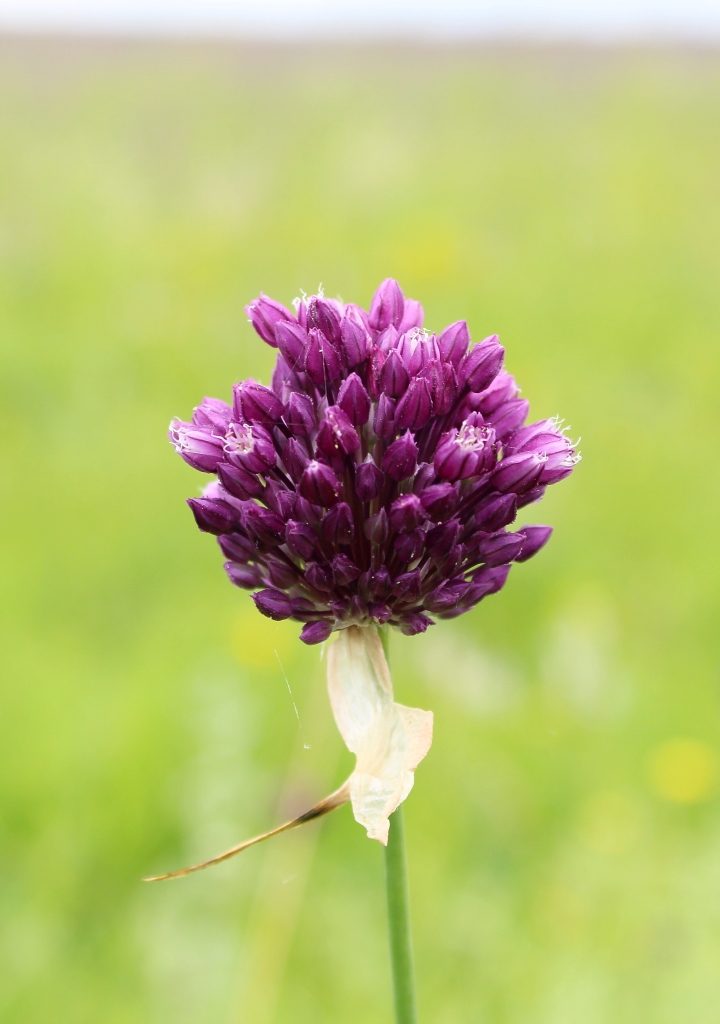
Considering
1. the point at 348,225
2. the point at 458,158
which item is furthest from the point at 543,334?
the point at 458,158

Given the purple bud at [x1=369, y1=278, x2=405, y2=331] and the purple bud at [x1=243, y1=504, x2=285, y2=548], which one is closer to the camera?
the purple bud at [x1=243, y1=504, x2=285, y2=548]

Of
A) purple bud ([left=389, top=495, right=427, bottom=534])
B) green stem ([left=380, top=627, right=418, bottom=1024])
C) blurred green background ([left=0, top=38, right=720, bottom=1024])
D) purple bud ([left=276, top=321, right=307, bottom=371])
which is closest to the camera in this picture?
green stem ([left=380, top=627, right=418, bottom=1024])

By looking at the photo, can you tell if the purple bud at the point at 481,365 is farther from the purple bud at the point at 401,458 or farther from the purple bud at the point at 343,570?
the purple bud at the point at 343,570

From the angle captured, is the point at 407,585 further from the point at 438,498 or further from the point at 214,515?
the point at 214,515

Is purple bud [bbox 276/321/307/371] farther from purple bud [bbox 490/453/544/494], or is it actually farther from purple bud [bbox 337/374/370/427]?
purple bud [bbox 490/453/544/494]

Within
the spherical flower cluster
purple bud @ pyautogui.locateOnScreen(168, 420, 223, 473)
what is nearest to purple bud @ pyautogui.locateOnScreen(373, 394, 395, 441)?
the spherical flower cluster
